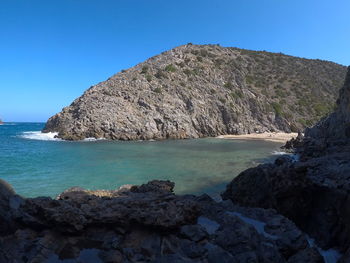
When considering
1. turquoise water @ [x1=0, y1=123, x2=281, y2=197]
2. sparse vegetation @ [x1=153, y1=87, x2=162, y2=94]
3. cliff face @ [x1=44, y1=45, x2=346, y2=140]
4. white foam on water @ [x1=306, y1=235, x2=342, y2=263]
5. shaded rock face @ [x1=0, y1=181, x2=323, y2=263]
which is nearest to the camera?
shaded rock face @ [x1=0, y1=181, x2=323, y2=263]

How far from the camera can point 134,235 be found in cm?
546

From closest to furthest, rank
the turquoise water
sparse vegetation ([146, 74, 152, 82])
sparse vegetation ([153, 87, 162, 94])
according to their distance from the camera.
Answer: the turquoise water, sparse vegetation ([153, 87, 162, 94]), sparse vegetation ([146, 74, 152, 82])

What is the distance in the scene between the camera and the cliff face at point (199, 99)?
5475 cm

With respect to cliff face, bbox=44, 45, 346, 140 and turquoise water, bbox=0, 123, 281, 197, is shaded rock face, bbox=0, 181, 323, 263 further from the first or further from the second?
cliff face, bbox=44, 45, 346, 140

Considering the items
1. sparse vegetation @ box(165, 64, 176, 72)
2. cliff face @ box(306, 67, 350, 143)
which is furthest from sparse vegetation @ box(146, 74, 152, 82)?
cliff face @ box(306, 67, 350, 143)

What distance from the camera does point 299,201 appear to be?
8820 millimetres

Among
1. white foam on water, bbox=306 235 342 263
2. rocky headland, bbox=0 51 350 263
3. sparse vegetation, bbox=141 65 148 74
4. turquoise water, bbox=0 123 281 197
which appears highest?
sparse vegetation, bbox=141 65 148 74

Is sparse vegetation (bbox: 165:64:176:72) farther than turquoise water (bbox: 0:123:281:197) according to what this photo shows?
Yes

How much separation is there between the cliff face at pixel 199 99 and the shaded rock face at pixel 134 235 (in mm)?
44830

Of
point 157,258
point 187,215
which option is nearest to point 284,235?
point 187,215

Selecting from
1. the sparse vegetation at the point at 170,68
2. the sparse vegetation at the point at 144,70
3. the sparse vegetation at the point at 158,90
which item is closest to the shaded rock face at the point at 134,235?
the sparse vegetation at the point at 158,90

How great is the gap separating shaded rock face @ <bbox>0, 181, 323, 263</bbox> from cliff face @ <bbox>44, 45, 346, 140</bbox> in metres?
44.8

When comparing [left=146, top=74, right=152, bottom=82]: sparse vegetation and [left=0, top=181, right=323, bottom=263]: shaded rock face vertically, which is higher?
[left=146, top=74, right=152, bottom=82]: sparse vegetation

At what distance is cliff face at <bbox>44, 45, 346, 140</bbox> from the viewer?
54.8 meters
